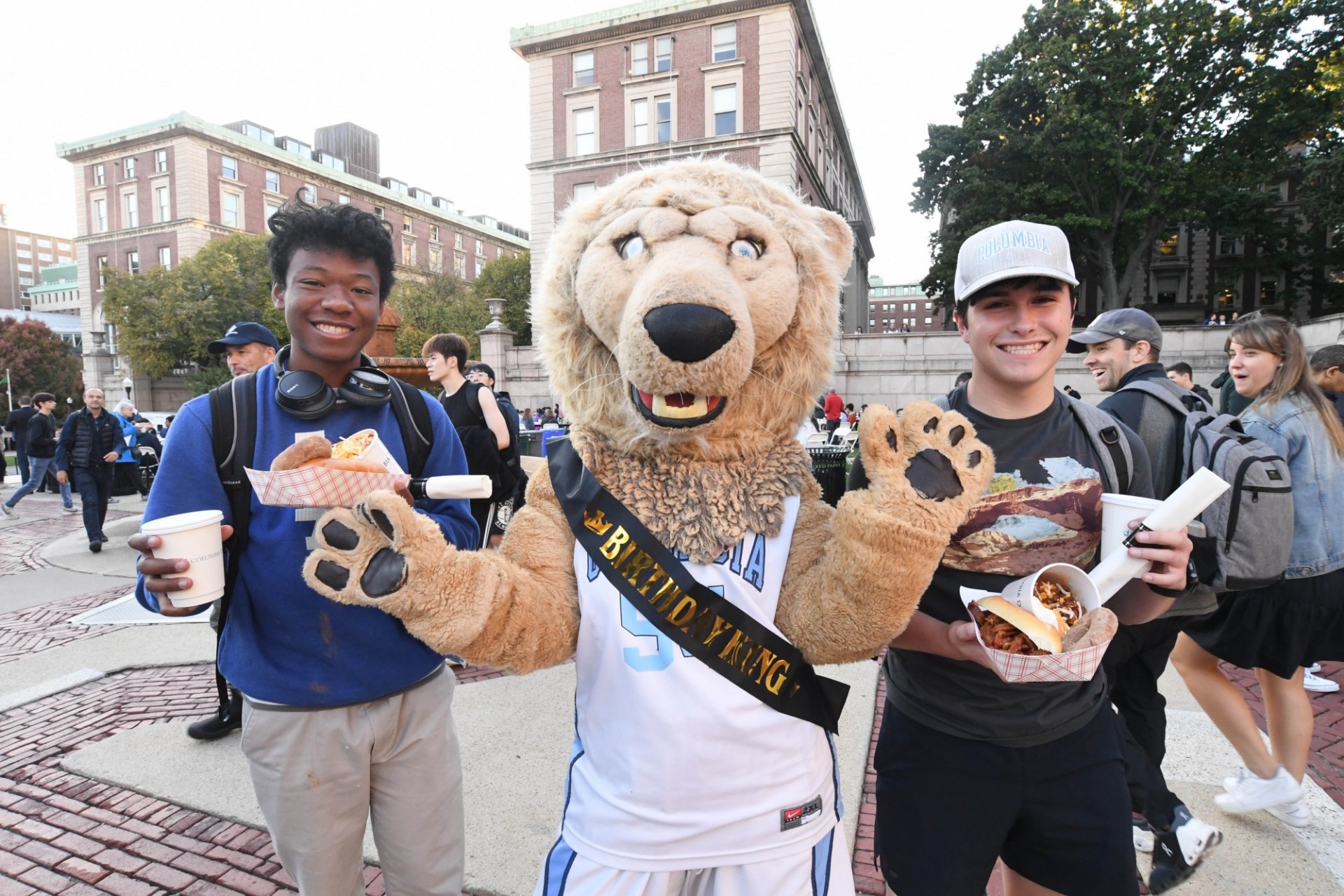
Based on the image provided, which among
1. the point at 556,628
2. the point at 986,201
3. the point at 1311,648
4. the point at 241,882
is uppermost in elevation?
the point at 986,201

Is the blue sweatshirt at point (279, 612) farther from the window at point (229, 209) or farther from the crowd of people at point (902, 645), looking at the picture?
the window at point (229, 209)

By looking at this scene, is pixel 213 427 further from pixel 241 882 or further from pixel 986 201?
pixel 986 201

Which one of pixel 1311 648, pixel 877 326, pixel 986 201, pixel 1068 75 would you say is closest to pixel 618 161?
A: pixel 986 201

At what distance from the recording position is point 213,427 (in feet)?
6.05

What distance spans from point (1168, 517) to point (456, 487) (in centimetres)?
145

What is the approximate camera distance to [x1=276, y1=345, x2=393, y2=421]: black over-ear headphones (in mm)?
1856

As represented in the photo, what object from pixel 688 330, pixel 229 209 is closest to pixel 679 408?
pixel 688 330

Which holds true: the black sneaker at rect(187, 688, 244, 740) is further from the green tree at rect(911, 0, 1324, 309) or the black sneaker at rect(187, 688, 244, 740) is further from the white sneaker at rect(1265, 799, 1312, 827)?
the green tree at rect(911, 0, 1324, 309)

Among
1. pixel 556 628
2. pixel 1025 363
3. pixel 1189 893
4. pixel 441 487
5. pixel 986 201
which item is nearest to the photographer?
pixel 441 487

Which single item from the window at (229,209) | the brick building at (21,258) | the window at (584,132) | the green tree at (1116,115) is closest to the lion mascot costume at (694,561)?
the green tree at (1116,115)

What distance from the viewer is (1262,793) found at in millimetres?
2916

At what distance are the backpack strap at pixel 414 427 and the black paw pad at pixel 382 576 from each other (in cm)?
78

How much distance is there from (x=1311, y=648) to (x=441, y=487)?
3593mm

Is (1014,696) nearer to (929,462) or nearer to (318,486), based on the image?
(929,462)
